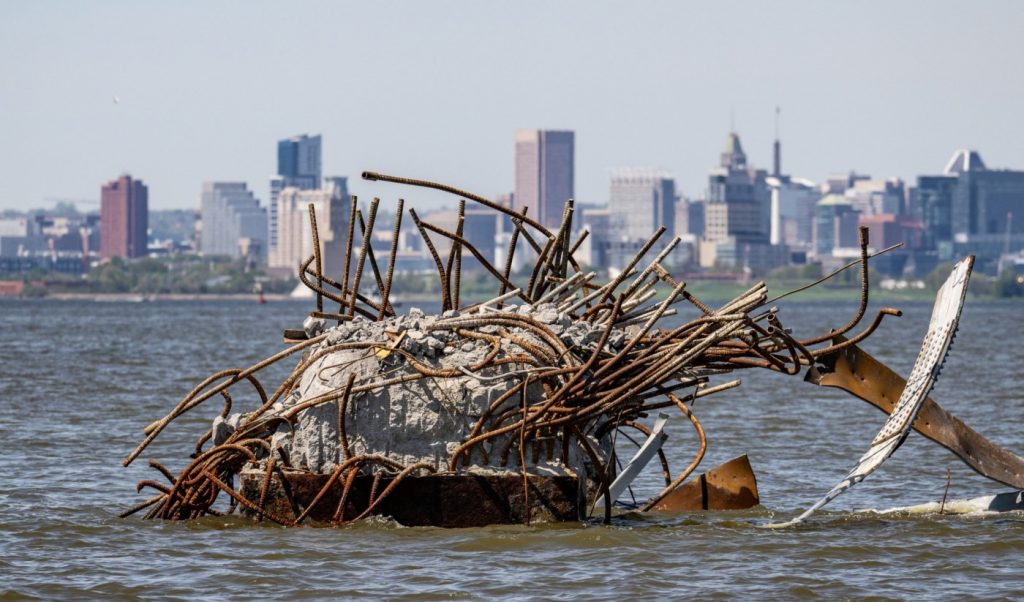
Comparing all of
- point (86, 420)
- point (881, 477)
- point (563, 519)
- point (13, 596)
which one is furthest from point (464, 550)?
point (86, 420)

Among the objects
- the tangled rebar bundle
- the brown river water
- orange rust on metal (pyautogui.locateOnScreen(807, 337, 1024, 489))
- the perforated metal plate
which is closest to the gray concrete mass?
the tangled rebar bundle

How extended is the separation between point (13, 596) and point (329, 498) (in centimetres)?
253

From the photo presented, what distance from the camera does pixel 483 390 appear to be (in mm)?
13797

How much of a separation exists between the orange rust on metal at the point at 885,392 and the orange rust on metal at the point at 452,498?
229 cm

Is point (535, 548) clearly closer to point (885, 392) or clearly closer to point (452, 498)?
point (452, 498)

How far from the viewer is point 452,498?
14.0 meters

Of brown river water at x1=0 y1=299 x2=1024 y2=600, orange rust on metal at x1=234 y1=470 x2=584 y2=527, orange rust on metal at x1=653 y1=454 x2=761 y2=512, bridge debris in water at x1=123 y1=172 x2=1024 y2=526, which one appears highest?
bridge debris in water at x1=123 y1=172 x2=1024 y2=526

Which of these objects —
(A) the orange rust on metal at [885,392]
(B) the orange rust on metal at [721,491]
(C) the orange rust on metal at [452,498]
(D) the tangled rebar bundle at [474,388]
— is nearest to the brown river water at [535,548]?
(C) the orange rust on metal at [452,498]

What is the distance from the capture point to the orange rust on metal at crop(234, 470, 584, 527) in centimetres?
1394

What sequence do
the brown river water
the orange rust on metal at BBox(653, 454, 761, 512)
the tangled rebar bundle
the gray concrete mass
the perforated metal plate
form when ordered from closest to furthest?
1. the brown river water
2. the perforated metal plate
3. the tangled rebar bundle
4. the gray concrete mass
5. the orange rust on metal at BBox(653, 454, 761, 512)

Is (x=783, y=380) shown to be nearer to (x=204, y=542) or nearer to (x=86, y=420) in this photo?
(x=86, y=420)

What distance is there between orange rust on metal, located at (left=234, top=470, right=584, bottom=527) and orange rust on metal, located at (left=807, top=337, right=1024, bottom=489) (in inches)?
90.3

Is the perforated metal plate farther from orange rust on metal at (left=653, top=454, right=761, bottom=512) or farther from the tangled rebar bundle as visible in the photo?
orange rust on metal at (left=653, top=454, right=761, bottom=512)

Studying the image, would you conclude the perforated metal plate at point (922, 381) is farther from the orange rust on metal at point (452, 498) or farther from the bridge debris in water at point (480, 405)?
the orange rust on metal at point (452, 498)
